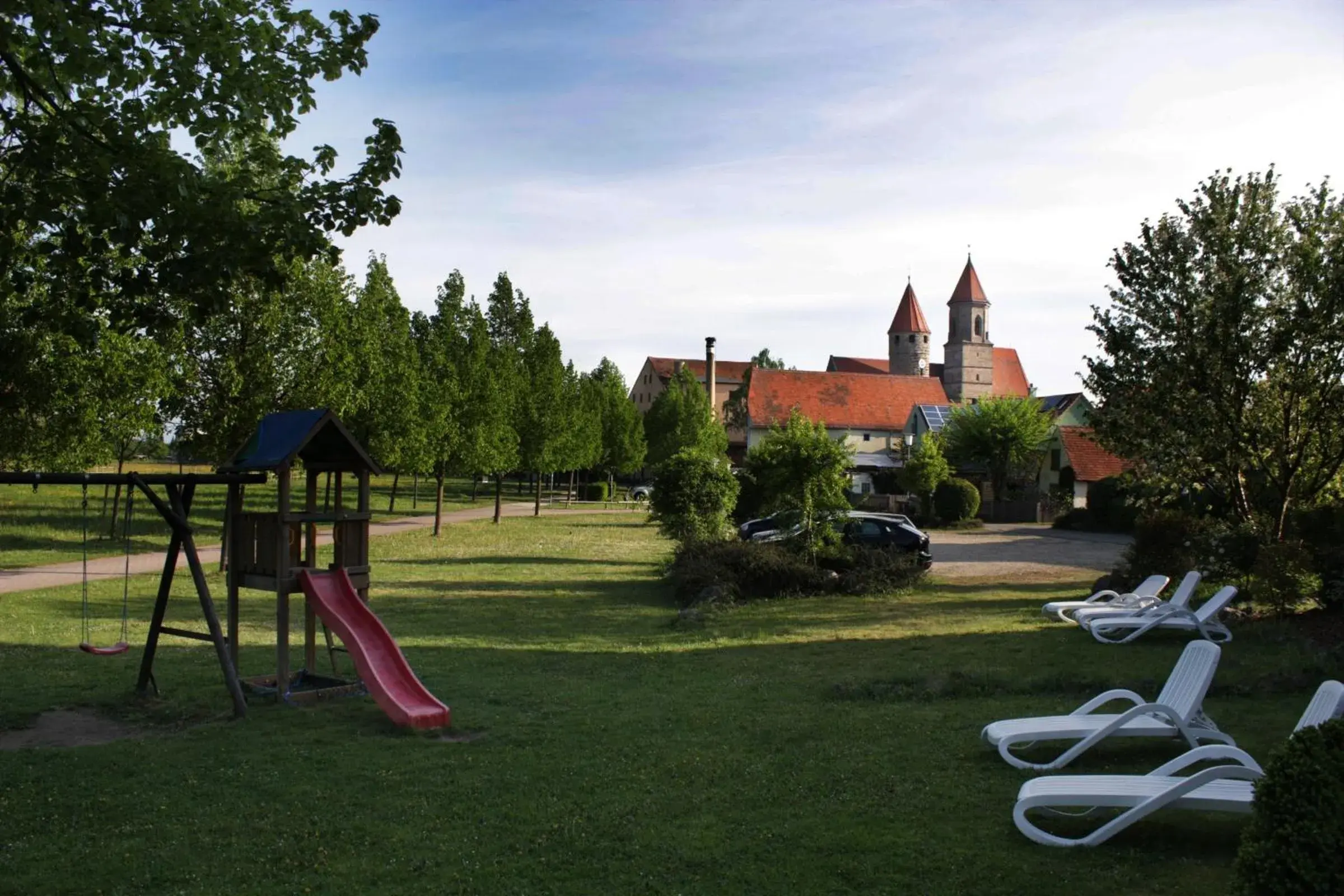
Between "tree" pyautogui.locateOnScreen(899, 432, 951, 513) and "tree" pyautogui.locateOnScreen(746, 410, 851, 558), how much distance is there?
2494 centimetres

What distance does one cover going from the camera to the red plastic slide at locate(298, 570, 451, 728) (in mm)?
8906

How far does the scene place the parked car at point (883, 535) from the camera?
21609mm

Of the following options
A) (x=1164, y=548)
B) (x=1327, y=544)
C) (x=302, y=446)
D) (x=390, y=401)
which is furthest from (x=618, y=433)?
(x=302, y=446)

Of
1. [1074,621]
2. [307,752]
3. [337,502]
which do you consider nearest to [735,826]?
[307,752]

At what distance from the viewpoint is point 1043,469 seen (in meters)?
54.3

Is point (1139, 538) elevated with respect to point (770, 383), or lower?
lower

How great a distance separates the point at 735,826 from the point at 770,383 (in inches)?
3011

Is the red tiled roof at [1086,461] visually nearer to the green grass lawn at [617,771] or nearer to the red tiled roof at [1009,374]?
the green grass lawn at [617,771]

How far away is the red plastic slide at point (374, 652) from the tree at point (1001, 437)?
42.8m

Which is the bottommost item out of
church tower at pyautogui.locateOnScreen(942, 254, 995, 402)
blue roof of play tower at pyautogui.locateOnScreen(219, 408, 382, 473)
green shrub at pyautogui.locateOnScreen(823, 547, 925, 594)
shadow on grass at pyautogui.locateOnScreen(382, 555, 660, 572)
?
shadow on grass at pyautogui.locateOnScreen(382, 555, 660, 572)

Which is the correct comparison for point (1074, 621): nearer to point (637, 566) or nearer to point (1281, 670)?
point (1281, 670)

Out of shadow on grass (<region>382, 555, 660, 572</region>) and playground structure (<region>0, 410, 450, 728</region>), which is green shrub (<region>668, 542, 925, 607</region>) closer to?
shadow on grass (<region>382, 555, 660, 572</region>)

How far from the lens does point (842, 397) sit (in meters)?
81.2

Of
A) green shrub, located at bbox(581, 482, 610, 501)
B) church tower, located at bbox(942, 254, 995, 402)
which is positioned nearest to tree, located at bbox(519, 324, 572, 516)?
green shrub, located at bbox(581, 482, 610, 501)
